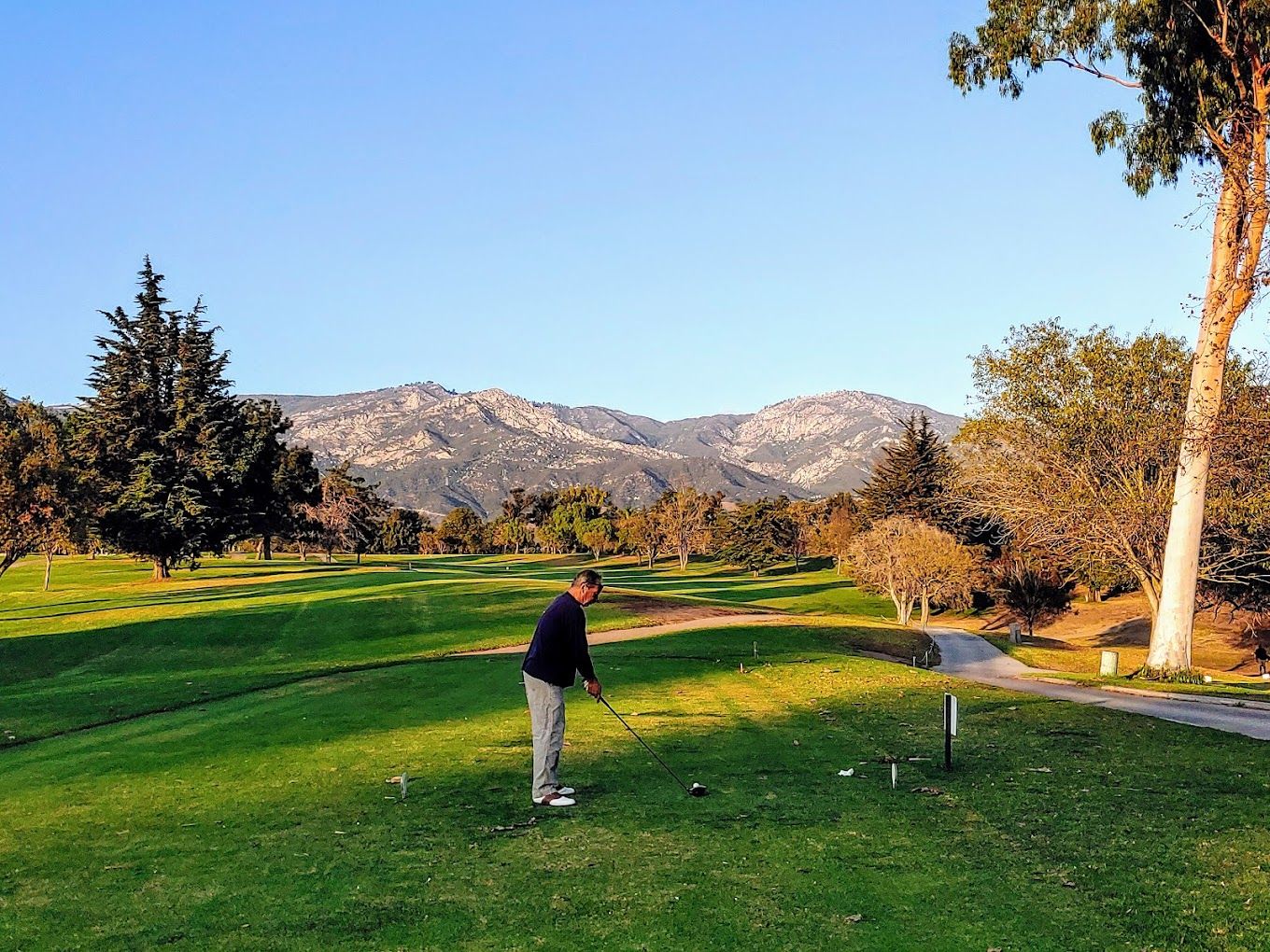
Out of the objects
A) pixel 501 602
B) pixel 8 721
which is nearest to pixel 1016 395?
pixel 501 602

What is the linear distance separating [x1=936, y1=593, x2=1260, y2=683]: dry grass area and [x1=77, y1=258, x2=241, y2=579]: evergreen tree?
50992 mm

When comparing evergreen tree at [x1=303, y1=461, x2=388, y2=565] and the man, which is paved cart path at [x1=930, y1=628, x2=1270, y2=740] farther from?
evergreen tree at [x1=303, y1=461, x2=388, y2=565]

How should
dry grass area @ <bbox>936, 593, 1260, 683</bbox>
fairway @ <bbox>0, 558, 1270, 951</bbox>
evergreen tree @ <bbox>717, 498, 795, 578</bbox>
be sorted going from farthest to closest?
evergreen tree @ <bbox>717, 498, 795, 578</bbox>, dry grass area @ <bbox>936, 593, 1260, 683</bbox>, fairway @ <bbox>0, 558, 1270, 951</bbox>

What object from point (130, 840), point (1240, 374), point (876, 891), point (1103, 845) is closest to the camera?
point (876, 891)

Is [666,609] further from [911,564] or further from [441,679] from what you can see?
[441,679]

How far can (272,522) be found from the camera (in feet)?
230

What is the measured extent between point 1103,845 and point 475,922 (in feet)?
18.2

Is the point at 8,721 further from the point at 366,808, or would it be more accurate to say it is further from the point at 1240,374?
the point at 1240,374

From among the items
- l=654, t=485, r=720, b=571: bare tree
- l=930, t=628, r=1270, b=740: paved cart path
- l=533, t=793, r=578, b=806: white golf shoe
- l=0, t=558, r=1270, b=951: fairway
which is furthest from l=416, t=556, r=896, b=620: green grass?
l=533, t=793, r=578, b=806: white golf shoe

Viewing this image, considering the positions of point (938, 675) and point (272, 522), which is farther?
point (272, 522)

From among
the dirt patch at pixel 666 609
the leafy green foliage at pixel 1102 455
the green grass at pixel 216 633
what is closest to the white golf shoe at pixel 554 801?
the green grass at pixel 216 633

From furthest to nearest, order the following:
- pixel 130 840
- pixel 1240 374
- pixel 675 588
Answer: pixel 675 588
pixel 1240 374
pixel 130 840

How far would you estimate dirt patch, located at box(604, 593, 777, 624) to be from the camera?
143ft

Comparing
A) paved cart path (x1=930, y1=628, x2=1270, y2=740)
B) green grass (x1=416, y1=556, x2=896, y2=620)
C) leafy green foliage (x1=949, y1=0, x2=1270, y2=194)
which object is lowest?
green grass (x1=416, y1=556, x2=896, y2=620)
